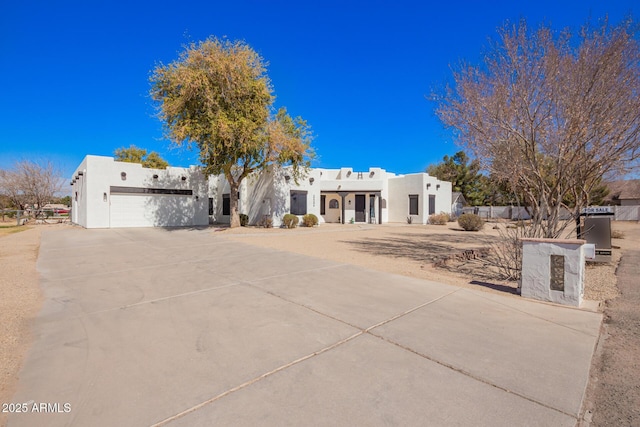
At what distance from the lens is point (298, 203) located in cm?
2323

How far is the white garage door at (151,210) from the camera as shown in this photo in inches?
814

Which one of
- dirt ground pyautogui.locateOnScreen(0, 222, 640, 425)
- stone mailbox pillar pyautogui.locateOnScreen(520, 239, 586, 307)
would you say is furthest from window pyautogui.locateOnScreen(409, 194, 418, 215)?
stone mailbox pillar pyautogui.locateOnScreen(520, 239, 586, 307)

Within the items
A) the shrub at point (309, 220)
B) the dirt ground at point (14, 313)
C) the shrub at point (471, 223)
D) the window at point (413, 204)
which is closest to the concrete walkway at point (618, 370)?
the dirt ground at point (14, 313)

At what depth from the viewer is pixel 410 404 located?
2.42 metres

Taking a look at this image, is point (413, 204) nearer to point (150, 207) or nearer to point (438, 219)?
point (438, 219)

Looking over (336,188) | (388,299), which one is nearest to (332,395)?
(388,299)

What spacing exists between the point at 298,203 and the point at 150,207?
10319 mm

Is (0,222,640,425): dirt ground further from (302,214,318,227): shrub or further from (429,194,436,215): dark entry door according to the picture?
(429,194,436,215): dark entry door

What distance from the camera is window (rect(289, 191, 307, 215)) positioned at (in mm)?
22938

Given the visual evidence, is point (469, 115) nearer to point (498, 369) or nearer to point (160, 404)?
point (498, 369)

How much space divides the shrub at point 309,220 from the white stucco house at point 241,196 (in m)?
0.97

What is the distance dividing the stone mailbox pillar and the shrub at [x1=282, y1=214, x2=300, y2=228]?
16.4 meters

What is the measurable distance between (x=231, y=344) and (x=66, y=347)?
5.83 feet

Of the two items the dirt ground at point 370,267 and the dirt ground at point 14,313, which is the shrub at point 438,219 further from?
the dirt ground at point 14,313
